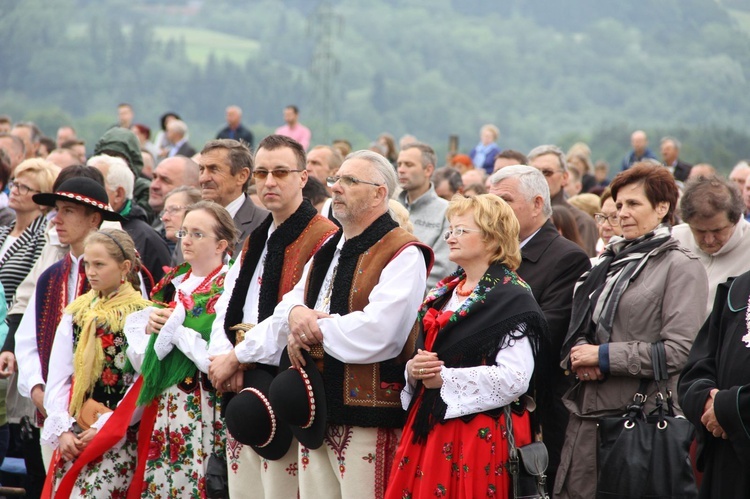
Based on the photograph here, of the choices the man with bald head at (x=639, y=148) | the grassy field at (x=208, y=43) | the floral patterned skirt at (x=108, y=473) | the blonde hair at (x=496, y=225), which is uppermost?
the grassy field at (x=208, y=43)

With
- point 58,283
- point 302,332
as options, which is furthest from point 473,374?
point 58,283

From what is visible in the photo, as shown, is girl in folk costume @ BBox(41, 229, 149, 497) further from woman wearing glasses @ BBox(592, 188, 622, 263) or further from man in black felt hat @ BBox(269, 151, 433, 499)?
woman wearing glasses @ BBox(592, 188, 622, 263)

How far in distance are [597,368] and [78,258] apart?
3.25m

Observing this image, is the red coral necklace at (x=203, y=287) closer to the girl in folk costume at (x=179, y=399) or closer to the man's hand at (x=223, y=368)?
the girl in folk costume at (x=179, y=399)

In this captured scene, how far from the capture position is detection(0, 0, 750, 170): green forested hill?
118 feet

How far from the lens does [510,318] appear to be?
4.20m

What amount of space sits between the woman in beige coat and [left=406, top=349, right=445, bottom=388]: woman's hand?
2.38 ft

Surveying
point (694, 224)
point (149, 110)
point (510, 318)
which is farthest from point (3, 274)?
Answer: point (149, 110)

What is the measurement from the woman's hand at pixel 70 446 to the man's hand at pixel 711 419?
326 centimetres

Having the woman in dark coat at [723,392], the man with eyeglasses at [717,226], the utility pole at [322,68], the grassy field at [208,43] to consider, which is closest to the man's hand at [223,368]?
the woman in dark coat at [723,392]

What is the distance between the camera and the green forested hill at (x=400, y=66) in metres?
36.0

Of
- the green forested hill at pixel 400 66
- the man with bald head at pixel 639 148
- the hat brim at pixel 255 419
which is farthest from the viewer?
the green forested hill at pixel 400 66

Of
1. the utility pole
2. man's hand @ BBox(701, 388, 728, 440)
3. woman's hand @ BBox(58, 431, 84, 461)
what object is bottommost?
woman's hand @ BBox(58, 431, 84, 461)

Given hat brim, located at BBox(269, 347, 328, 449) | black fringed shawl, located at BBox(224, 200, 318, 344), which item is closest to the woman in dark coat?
hat brim, located at BBox(269, 347, 328, 449)
